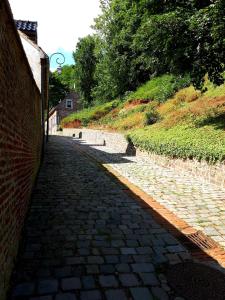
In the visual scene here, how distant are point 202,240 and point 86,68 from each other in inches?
2142

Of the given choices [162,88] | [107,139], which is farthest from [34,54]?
[162,88]

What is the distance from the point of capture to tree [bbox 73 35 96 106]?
58.0m

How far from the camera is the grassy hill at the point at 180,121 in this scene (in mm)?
13738

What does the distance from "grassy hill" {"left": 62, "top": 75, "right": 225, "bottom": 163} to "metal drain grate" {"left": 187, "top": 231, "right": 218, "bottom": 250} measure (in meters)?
5.21

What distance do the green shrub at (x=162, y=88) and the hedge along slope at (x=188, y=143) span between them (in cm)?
750

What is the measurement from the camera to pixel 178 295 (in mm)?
4625

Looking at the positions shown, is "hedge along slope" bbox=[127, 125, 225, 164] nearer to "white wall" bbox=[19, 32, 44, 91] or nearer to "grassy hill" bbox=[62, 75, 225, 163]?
"grassy hill" bbox=[62, 75, 225, 163]

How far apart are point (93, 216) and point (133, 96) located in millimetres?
30479

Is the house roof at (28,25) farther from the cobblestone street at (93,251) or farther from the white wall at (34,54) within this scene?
the cobblestone street at (93,251)

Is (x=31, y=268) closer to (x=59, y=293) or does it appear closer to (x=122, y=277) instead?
(x=59, y=293)

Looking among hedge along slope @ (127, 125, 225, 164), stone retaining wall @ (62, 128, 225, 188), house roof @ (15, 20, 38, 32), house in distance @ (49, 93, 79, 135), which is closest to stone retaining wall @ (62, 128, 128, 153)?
stone retaining wall @ (62, 128, 225, 188)

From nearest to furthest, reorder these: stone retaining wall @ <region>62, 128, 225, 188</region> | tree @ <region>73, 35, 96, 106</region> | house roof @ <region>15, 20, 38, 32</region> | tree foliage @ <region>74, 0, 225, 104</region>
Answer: stone retaining wall @ <region>62, 128, 225, 188</region>
tree foliage @ <region>74, 0, 225, 104</region>
house roof @ <region>15, 20, 38, 32</region>
tree @ <region>73, 35, 96, 106</region>

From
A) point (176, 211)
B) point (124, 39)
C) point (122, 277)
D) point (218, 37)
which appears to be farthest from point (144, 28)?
point (124, 39)

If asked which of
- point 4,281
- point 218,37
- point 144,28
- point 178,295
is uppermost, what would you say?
point 144,28
